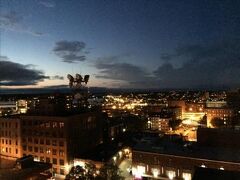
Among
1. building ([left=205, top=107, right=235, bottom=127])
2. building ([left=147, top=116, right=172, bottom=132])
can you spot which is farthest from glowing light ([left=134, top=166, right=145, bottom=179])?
building ([left=205, top=107, right=235, bottom=127])

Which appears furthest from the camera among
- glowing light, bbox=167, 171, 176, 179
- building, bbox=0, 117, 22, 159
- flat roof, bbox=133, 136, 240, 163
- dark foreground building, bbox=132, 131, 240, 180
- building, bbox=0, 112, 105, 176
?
building, bbox=0, 117, 22, 159

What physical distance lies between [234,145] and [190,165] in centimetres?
1110

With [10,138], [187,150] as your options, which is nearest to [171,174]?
[187,150]

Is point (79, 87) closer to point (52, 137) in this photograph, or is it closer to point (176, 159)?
point (52, 137)

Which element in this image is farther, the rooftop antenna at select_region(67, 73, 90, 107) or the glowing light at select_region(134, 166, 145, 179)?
the rooftop antenna at select_region(67, 73, 90, 107)

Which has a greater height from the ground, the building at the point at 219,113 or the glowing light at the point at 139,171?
the building at the point at 219,113

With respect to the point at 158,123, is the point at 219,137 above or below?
above

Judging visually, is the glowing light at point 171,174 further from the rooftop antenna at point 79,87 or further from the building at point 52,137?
the rooftop antenna at point 79,87

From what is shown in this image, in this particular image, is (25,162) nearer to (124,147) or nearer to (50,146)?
(50,146)

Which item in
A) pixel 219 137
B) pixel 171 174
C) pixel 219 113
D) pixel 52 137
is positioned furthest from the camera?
pixel 219 113

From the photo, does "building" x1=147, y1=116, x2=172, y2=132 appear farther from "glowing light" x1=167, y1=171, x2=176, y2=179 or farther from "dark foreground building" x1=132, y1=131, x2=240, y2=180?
"glowing light" x1=167, y1=171, x2=176, y2=179

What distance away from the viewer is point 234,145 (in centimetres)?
4316

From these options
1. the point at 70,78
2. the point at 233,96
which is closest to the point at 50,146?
the point at 70,78

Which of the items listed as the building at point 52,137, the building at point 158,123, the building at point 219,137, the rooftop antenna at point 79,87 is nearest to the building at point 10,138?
the building at point 52,137
